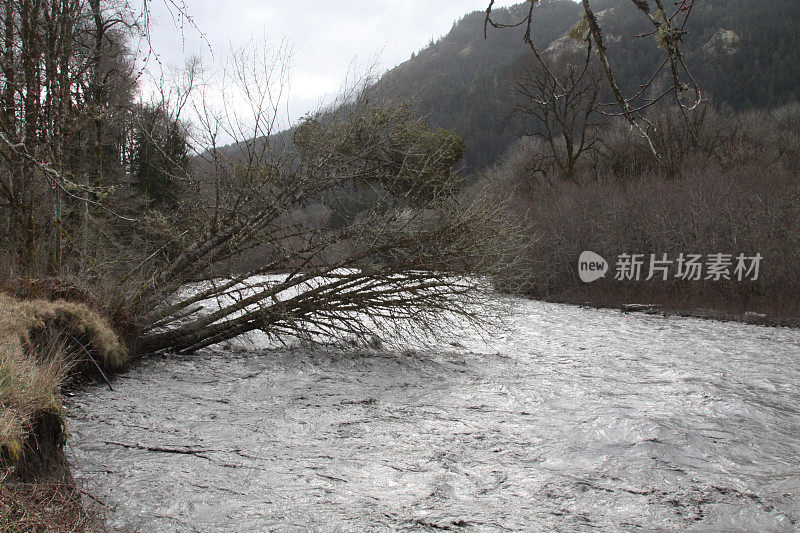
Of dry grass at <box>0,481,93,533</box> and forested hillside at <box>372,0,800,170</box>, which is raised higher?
forested hillside at <box>372,0,800,170</box>

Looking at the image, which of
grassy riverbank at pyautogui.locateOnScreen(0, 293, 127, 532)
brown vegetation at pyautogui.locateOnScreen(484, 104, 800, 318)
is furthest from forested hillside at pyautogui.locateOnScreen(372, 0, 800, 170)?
grassy riverbank at pyautogui.locateOnScreen(0, 293, 127, 532)

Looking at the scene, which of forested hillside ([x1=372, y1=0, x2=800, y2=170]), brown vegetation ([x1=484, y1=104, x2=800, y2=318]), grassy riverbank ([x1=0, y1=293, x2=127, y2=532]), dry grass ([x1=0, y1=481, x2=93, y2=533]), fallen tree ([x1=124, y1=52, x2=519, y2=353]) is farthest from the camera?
forested hillside ([x1=372, y1=0, x2=800, y2=170])

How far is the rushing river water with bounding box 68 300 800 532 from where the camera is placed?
157 inches

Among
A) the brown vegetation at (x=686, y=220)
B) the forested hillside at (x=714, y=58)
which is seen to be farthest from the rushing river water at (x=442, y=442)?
the forested hillside at (x=714, y=58)

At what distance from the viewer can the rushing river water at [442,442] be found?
3992 millimetres

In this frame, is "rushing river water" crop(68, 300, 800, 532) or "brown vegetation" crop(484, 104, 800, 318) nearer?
"rushing river water" crop(68, 300, 800, 532)

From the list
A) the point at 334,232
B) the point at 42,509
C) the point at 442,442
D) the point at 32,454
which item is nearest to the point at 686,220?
the point at 334,232

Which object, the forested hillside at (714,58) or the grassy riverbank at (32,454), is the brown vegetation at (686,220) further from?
the grassy riverbank at (32,454)

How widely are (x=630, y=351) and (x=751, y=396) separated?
9.04 ft

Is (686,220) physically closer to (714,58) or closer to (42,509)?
(42,509)

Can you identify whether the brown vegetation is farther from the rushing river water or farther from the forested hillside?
the rushing river water

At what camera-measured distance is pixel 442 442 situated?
5.28 m

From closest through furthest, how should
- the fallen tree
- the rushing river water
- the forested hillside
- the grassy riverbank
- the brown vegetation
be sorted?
the grassy riverbank, the rushing river water, the fallen tree, the brown vegetation, the forested hillside

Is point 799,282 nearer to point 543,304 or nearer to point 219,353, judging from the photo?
point 543,304
